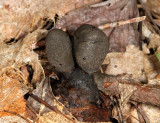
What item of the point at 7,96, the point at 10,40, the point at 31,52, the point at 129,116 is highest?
the point at 10,40

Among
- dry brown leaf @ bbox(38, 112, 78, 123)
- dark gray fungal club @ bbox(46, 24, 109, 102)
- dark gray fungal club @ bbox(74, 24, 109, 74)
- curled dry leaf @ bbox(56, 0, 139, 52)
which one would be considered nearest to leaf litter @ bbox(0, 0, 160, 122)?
curled dry leaf @ bbox(56, 0, 139, 52)

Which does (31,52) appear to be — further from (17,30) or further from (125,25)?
(125,25)

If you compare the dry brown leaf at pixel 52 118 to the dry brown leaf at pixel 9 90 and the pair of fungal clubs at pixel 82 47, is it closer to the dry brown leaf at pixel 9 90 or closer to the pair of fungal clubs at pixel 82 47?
the dry brown leaf at pixel 9 90

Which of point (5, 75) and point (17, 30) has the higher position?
point (17, 30)

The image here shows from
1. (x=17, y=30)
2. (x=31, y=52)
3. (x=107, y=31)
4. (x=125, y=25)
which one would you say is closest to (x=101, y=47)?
(x=107, y=31)

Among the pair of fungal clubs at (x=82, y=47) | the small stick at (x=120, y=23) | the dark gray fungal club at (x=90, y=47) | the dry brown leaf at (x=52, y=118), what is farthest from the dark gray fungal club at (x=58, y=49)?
the small stick at (x=120, y=23)

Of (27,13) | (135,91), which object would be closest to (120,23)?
(135,91)
